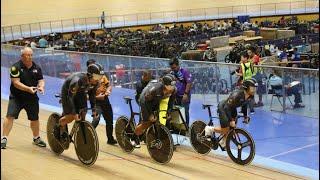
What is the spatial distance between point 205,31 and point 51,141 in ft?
62.2

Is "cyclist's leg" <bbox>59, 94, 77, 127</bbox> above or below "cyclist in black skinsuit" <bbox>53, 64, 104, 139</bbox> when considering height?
below

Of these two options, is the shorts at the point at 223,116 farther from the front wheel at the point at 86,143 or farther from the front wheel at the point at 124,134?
the front wheel at the point at 86,143

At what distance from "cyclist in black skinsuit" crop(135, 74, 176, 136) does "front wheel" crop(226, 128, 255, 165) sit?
3.11 ft

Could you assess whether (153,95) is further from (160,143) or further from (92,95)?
(92,95)

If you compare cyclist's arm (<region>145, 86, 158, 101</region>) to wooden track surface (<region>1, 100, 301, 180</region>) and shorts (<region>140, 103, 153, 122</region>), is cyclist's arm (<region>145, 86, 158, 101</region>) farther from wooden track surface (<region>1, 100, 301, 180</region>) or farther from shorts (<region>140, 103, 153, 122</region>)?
wooden track surface (<region>1, 100, 301, 180</region>)

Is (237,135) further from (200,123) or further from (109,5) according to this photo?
(109,5)

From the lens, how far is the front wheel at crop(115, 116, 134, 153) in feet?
21.5

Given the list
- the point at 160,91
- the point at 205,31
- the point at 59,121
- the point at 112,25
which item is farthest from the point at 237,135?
the point at 112,25

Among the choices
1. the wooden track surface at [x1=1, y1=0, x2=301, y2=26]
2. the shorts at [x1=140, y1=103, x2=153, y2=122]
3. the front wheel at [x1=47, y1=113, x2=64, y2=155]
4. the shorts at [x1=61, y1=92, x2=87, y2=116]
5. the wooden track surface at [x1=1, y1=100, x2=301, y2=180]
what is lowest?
the wooden track surface at [x1=1, y1=100, x2=301, y2=180]

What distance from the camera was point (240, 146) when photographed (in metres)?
5.99

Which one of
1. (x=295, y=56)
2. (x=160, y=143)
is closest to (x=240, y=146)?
(x=160, y=143)

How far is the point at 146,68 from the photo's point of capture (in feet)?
32.3

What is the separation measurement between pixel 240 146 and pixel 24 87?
268 cm

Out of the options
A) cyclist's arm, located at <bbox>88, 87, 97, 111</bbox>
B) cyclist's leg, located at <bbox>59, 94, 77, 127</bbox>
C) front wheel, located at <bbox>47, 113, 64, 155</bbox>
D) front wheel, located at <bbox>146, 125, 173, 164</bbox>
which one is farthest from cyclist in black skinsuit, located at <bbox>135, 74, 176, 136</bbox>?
front wheel, located at <bbox>47, 113, 64, 155</bbox>
